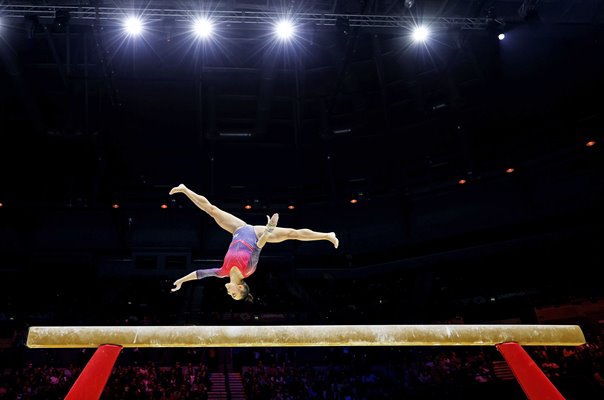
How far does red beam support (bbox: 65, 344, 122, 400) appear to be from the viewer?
3009 mm

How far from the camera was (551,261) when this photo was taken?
A: 1598 centimetres

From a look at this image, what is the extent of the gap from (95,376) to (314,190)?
14568 millimetres

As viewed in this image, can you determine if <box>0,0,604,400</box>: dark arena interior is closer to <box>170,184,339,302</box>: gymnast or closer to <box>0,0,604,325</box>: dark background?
<box>0,0,604,325</box>: dark background

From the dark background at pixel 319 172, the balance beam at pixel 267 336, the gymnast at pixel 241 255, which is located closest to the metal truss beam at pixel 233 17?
the dark background at pixel 319 172

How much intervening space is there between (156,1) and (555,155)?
13.2 meters

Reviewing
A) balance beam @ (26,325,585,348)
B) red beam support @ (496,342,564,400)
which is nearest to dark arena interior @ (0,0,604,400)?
balance beam @ (26,325,585,348)

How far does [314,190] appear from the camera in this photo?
1750 cm

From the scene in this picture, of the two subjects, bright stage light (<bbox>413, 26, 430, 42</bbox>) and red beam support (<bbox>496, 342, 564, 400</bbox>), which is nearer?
red beam support (<bbox>496, 342, 564, 400</bbox>)

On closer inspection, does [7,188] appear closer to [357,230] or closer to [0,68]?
[0,68]

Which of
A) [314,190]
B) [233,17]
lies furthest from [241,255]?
[314,190]

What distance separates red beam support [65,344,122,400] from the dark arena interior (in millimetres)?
8631

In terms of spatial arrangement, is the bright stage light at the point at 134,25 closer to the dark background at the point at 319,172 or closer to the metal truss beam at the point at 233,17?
the metal truss beam at the point at 233,17

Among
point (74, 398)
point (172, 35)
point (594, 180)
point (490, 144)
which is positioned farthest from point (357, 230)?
point (74, 398)

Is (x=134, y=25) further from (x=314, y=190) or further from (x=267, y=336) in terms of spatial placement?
(x=314, y=190)
